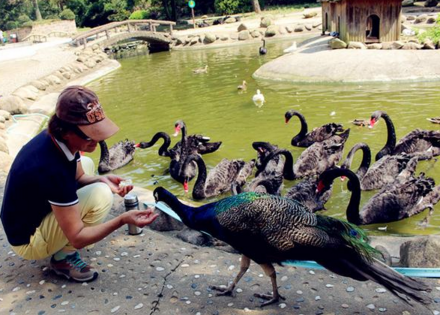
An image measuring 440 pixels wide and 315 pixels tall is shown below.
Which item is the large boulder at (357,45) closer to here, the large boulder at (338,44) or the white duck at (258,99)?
the large boulder at (338,44)

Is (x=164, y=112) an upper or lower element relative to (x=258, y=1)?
lower

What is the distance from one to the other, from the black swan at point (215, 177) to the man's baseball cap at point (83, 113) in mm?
3806

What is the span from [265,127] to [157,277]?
21.0 ft

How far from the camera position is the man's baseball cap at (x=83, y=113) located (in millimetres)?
3033

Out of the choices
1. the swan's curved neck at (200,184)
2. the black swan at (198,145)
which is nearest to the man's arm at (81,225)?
the swan's curved neck at (200,184)

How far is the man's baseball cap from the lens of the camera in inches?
119

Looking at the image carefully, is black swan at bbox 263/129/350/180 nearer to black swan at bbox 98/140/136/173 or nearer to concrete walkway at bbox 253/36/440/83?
black swan at bbox 98/140/136/173

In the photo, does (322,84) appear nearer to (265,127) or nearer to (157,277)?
(265,127)

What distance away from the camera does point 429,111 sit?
9727 mm

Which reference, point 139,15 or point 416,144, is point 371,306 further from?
point 139,15

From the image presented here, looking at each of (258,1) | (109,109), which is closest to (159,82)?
(109,109)

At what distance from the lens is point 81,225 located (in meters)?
3.26

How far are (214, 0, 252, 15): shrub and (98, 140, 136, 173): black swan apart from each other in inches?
1172

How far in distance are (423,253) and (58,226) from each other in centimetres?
273
